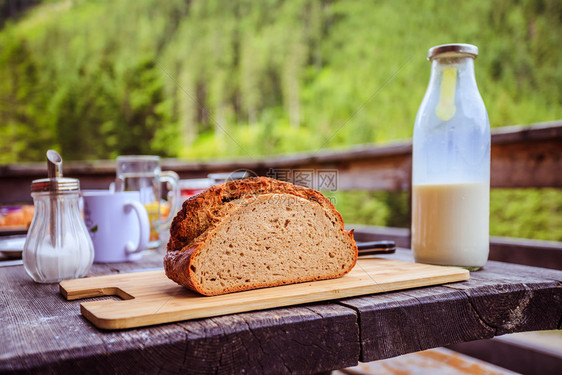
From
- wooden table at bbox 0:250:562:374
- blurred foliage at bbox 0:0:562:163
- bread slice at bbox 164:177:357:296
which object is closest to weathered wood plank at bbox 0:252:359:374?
wooden table at bbox 0:250:562:374

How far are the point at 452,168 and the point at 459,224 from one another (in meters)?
0.11

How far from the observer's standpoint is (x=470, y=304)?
0.63 meters

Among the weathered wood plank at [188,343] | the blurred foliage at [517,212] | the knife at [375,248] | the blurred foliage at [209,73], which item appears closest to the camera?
the weathered wood plank at [188,343]

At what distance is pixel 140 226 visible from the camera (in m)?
1.02

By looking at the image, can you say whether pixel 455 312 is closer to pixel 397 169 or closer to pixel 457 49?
pixel 457 49

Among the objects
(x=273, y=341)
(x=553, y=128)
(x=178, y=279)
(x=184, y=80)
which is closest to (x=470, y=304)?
(x=273, y=341)

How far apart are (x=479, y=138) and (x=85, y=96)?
370 inches

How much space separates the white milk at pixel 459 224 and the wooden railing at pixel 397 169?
15.2 inches

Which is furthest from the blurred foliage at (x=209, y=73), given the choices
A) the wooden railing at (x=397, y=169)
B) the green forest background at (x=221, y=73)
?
the wooden railing at (x=397, y=169)

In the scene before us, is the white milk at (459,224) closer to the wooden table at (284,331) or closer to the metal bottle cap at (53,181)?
the wooden table at (284,331)

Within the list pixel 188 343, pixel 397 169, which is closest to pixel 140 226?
pixel 188 343

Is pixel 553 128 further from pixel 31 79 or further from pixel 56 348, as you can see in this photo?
pixel 31 79

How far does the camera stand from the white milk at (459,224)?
82cm

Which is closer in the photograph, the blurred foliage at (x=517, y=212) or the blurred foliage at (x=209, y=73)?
the blurred foliage at (x=517, y=212)
